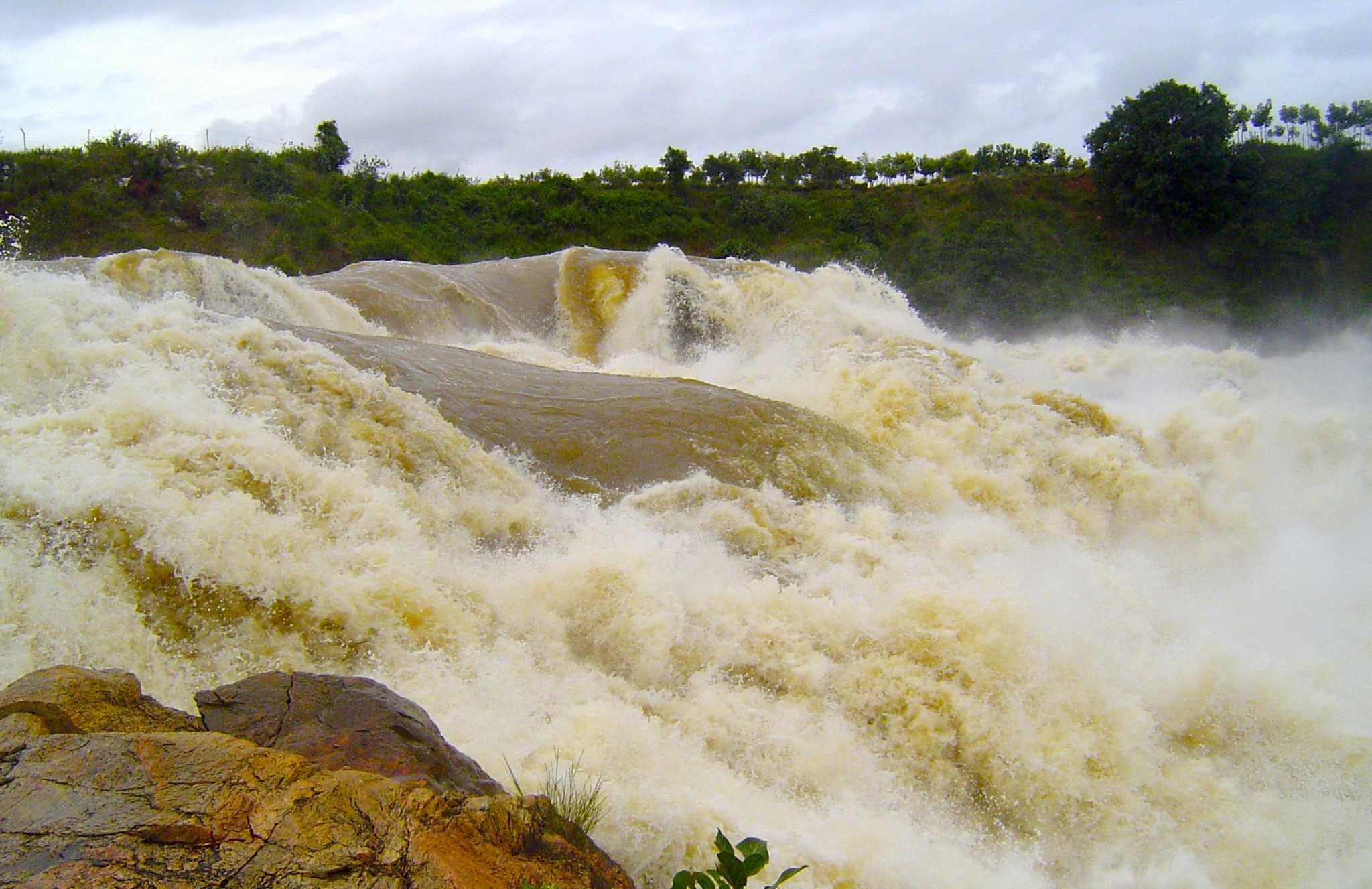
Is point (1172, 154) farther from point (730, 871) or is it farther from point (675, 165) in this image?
point (730, 871)

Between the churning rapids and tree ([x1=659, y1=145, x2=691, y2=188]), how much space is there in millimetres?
22004

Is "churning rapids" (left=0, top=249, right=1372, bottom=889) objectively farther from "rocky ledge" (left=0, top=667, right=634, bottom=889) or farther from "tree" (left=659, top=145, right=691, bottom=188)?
"tree" (left=659, top=145, right=691, bottom=188)

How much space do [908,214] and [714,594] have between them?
25.6 metres

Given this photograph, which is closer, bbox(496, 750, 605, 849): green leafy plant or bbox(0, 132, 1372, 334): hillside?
bbox(496, 750, 605, 849): green leafy plant

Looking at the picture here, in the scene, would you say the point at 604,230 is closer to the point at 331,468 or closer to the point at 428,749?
the point at 331,468

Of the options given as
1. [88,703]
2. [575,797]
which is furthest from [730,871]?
[88,703]

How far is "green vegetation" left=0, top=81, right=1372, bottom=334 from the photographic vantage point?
20312 mm

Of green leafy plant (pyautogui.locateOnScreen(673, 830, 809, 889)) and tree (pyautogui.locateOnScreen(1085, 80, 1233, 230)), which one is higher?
tree (pyautogui.locateOnScreen(1085, 80, 1233, 230))

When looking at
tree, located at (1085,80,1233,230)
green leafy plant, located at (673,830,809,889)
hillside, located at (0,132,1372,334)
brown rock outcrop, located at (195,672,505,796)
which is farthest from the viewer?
tree, located at (1085,80,1233,230)

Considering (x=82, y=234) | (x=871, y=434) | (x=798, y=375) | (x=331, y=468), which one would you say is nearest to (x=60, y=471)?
(x=331, y=468)

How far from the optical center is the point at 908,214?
2816 centimetres

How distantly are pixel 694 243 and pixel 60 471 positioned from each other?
24.4m

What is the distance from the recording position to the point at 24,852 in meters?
1.86

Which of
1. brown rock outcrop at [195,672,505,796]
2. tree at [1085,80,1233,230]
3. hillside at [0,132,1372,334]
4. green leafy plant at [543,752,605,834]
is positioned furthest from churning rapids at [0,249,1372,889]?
tree at [1085,80,1233,230]
